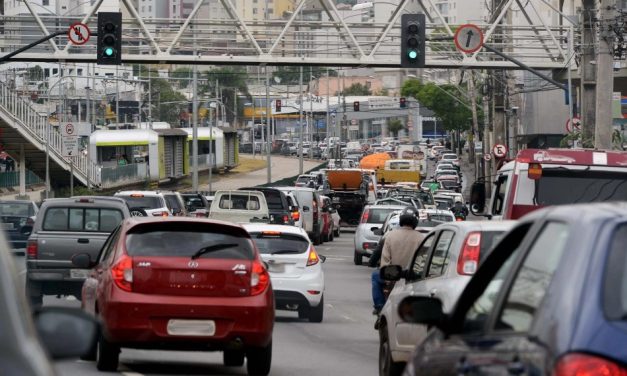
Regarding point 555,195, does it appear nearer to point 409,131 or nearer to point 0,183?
point 0,183

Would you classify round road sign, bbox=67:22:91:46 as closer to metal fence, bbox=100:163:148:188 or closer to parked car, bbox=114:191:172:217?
parked car, bbox=114:191:172:217

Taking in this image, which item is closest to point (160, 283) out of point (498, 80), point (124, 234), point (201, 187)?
point (124, 234)

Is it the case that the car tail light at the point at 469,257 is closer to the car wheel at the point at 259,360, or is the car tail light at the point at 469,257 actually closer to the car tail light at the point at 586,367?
the car wheel at the point at 259,360

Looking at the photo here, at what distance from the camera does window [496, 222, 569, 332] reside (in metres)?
5.71

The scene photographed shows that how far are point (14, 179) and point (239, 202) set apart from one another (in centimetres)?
3150

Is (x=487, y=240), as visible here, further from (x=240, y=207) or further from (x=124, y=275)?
(x=240, y=207)

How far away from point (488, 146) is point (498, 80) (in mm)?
16294

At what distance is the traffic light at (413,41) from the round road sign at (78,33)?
995cm

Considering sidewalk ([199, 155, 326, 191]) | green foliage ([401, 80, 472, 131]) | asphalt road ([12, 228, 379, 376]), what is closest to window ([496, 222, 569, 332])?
asphalt road ([12, 228, 379, 376])

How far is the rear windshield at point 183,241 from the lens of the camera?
44.8 feet

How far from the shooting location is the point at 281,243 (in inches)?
875

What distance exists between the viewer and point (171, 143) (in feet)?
282

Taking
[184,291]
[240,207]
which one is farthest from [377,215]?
[184,291]

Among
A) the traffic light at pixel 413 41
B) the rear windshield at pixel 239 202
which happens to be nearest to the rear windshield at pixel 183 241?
the traffic light at pixel 413 41
